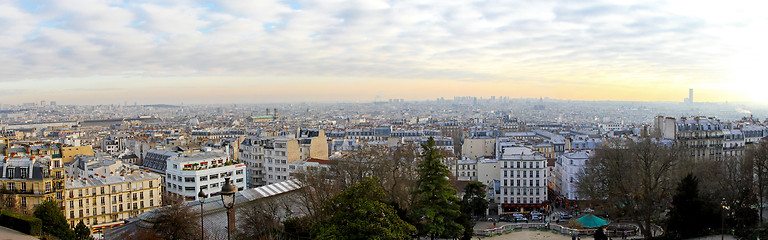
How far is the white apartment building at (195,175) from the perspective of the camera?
40.4 meters

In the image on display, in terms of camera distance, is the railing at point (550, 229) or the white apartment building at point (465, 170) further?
the white apartment building at point (465, 170)

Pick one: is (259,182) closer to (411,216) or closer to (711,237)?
(411,216)

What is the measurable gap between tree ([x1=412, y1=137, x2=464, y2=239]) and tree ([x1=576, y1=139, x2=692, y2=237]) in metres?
11.7

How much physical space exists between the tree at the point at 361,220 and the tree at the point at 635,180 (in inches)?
712

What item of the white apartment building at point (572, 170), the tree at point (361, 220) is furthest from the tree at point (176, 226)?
the white apartment building at point (572, 170)

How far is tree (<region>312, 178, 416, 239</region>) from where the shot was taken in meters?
17.1

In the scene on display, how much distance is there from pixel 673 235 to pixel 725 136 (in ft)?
107

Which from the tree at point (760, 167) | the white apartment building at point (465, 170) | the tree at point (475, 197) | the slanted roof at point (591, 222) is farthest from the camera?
the white apartment building at point (465, 170)

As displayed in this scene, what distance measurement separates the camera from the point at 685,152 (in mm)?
44938

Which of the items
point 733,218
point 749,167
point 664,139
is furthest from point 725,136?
point 733,218

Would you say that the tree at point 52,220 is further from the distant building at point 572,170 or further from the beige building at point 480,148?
the beige building at point 480,148

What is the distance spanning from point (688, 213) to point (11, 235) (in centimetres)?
2983

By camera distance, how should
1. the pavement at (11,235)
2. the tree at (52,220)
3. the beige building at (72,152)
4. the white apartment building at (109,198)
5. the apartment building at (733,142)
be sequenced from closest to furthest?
1. the pavement at (11,235)
2. the tree at (52,220)
3. the white apartment building at (109,198)
4. the beige building at (72,152)
5. the apartment building at (733,142)

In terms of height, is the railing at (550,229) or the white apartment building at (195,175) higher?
the white apartment building at (195,175)
